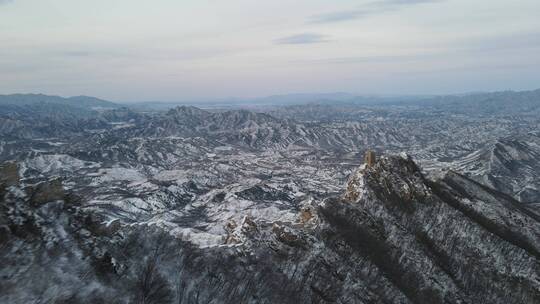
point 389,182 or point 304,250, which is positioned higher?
point 389,182

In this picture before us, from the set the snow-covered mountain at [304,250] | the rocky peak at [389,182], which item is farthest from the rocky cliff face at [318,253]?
the rocky peak at [389,182]

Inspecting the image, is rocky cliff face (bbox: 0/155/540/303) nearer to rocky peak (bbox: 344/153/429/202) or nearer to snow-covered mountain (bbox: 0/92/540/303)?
snow-covered mountain (bbox: 0/92/540/303)

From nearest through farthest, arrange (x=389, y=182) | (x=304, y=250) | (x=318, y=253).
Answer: (x=304, y=250) < (x=318, y=253) < (x=389, y=182)

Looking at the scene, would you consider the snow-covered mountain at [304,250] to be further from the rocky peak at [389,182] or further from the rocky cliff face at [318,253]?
the rocky peak at [389,182]

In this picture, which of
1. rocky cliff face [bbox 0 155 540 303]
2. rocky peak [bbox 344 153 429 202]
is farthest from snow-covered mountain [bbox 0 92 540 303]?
rocky peak [bbox 344 153 429 202]

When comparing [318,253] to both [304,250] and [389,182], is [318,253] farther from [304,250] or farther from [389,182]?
[389,182]

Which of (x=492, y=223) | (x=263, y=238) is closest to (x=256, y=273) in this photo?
(x=263, y=238)

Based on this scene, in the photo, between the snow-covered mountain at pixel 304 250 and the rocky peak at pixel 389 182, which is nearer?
the snow-covered mountain at pixel 304 250

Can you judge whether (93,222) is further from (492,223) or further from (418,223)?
(492,223)

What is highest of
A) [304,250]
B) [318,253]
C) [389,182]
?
[389,182]

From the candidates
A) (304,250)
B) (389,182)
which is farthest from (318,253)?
(389,182)
